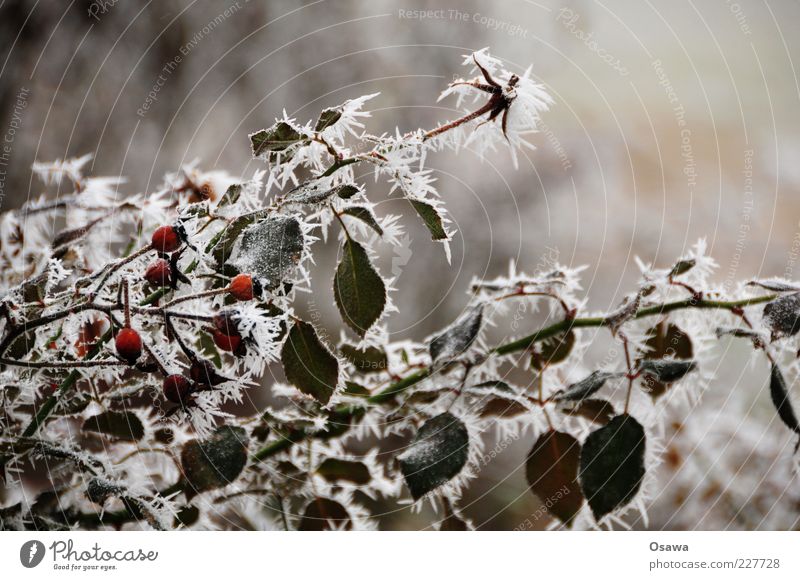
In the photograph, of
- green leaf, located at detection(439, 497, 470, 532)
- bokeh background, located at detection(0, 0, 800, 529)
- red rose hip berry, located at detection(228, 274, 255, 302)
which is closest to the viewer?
red rose hip berry, located at detection(228, 274, 255, 302)

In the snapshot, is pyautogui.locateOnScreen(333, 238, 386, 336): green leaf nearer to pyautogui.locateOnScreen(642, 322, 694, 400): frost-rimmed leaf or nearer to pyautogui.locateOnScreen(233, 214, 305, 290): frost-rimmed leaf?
pyautogui.locateOnScreen(233, 214, 305, 290): frost-rimmed leaf

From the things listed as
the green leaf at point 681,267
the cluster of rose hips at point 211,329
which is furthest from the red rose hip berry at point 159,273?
the green leaf at point 681,267

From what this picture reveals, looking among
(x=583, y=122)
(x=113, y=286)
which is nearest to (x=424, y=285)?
(x=583, y=122)

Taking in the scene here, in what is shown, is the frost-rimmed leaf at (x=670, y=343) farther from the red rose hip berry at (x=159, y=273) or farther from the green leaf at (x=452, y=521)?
the red rose hip berry at (x=159, y=273)
